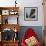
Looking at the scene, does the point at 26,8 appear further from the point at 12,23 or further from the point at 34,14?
the point at 12,23

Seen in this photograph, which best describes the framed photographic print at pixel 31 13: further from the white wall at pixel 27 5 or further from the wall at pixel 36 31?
the wall at pixel 36 31

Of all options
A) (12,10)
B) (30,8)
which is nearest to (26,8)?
(30,8)

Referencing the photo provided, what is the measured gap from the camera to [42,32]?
19.6 feet

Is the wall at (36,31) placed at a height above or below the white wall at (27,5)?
below

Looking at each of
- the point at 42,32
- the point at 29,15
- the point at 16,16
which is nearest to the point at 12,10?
the point at 16,16

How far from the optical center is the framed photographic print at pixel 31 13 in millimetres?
6000

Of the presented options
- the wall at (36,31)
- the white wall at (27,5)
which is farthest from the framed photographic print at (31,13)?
the wall at (36,31)

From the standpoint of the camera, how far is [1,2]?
19.8ft

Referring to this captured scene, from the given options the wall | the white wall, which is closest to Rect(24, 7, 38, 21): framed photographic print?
the white wall

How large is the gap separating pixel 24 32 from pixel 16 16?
669 millimetres

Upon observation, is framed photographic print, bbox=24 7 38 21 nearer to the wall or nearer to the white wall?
the white wall

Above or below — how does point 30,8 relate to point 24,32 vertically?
above

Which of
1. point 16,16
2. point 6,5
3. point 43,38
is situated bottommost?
point 43,38

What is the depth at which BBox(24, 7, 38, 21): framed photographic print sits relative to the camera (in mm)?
6000
